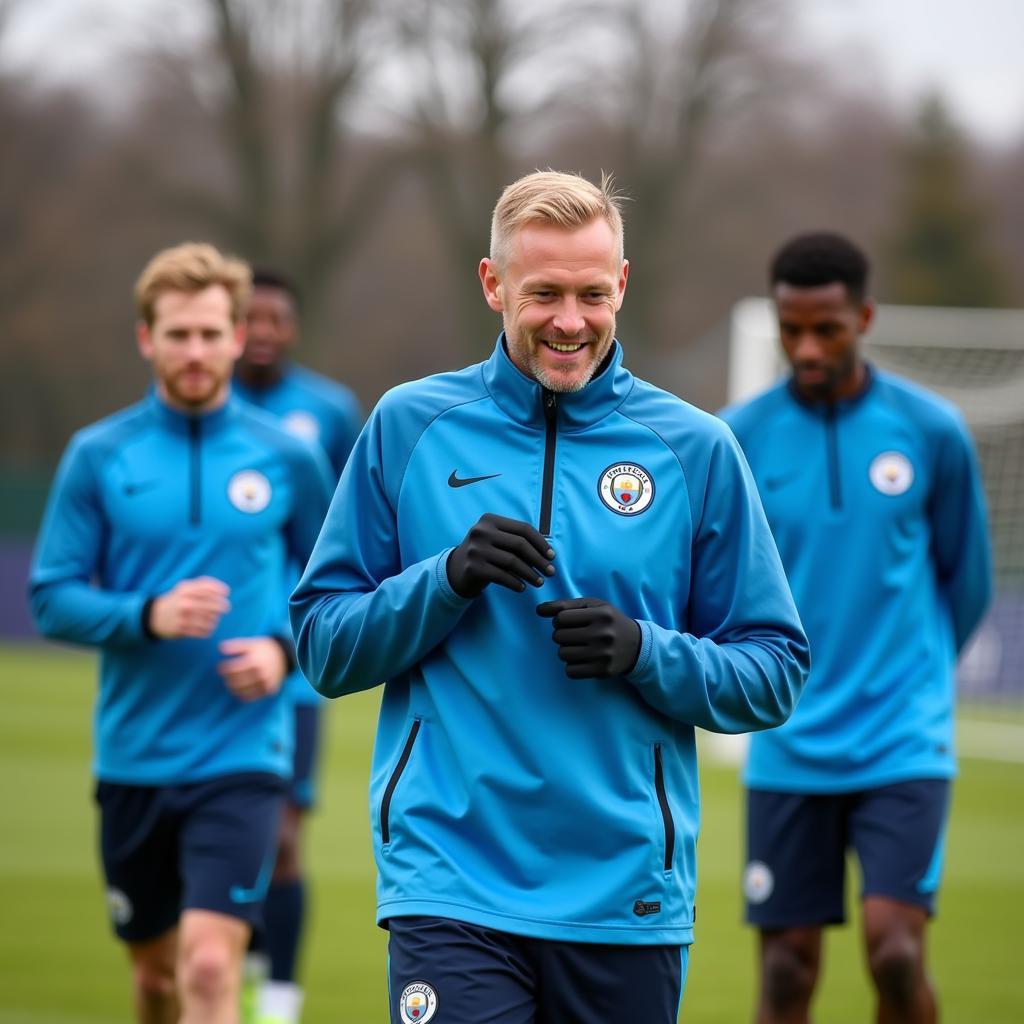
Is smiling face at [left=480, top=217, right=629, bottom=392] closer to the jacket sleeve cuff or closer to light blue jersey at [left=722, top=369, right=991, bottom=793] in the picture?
light blue jersey at [left=722, top=369, right=991, bottom=793]

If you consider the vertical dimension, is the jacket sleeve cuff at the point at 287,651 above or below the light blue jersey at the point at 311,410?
below

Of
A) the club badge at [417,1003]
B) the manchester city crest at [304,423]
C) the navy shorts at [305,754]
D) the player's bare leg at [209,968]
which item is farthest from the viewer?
the manchester city crest at [304,423]

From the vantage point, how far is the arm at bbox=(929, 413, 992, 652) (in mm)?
5473

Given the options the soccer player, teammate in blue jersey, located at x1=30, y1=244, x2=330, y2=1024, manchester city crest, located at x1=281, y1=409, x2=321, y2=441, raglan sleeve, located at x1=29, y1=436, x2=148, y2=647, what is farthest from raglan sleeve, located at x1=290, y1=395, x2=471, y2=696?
manchester city crest, located at x1=281, y1=409, x2=321, y2=441

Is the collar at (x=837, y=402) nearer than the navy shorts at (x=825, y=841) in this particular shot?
No

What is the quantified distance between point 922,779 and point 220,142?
101ft

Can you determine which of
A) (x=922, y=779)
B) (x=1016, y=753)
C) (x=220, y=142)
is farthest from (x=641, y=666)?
(x=220, y=142)

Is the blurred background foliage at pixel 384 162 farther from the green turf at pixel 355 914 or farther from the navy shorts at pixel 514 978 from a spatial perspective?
A: the navy shorts at pixel 514 978

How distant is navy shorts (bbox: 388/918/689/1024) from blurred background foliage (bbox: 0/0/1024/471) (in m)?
29.7

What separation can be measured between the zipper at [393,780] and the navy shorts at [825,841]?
2.15 metres

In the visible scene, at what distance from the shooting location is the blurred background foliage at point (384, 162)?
1281 inches

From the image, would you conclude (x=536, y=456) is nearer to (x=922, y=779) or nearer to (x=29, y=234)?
(x=922, y=779)

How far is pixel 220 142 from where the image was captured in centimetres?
3450

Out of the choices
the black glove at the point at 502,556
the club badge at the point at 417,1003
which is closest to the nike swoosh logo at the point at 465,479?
the black glove at the point at 502,556
